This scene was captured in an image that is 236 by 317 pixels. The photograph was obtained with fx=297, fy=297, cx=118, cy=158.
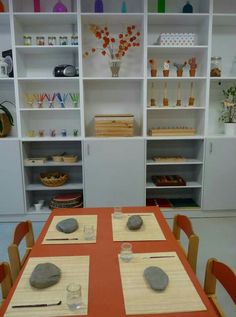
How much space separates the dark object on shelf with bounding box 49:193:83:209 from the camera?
3.40 metres

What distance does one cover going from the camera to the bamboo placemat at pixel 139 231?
158 centimetres

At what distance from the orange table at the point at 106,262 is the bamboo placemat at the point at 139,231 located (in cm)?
3

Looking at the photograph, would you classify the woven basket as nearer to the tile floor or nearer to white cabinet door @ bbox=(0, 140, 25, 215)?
white cabinet door @ bbox=(0, 140, 25, 215)

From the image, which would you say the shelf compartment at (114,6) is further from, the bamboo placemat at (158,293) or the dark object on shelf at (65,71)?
the bamboo placemat at (158,293)

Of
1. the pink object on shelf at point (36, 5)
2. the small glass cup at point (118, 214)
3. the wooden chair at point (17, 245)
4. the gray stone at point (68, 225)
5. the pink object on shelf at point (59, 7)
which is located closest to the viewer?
the wooden chair at point (17, 245)

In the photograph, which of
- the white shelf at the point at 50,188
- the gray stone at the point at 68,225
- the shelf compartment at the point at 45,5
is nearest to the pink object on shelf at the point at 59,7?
the shelf compartment at the point at 45,5

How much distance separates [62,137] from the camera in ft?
10.9

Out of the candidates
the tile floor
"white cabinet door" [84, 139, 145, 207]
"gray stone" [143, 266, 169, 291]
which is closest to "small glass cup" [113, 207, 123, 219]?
"gray stone" [143, 266, 169, 291]

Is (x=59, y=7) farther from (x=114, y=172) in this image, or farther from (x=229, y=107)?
(x=229, y=107)

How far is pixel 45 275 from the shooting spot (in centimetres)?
120

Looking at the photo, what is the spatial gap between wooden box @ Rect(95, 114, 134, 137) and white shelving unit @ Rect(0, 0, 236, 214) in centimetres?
10

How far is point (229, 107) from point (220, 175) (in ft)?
2.69

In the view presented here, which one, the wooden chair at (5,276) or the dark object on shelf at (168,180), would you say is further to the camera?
the dark object on shelf at (168,180)

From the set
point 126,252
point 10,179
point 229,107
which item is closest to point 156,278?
point 126,252
